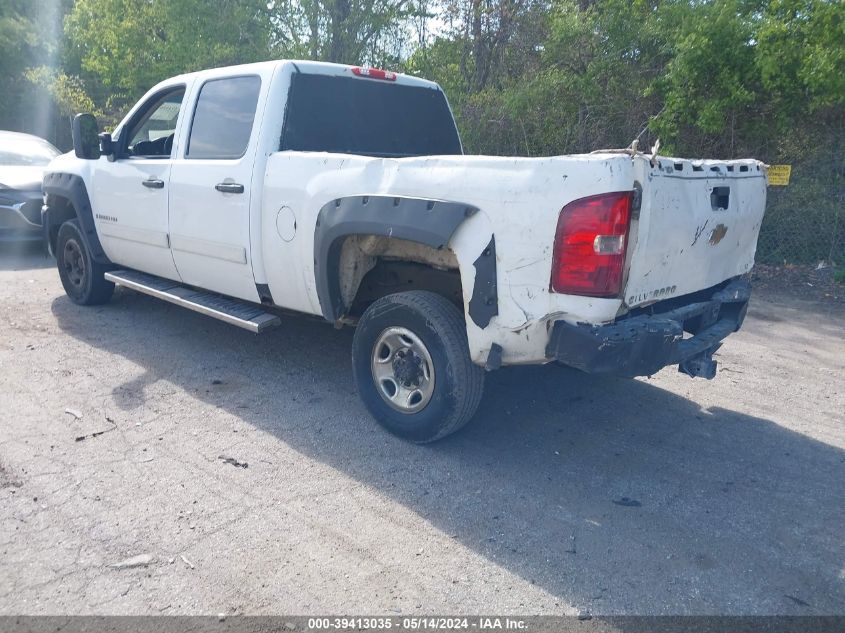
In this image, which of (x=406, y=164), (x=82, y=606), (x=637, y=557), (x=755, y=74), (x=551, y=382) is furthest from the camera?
(x=755, y=74)

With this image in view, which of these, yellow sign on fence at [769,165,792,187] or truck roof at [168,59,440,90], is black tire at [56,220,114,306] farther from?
yellow sign on fence at [769,165,792,187]

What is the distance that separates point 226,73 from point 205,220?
1110 mm

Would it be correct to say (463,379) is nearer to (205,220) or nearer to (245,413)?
(245,413)

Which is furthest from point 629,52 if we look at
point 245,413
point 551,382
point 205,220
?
point 245,413

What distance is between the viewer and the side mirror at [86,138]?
240 inches

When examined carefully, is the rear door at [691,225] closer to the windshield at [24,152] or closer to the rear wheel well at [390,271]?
the rear wheel well at [390,271]

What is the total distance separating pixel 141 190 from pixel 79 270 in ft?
5.77

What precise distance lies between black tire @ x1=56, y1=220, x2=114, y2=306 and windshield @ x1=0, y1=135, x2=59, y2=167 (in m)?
4.64

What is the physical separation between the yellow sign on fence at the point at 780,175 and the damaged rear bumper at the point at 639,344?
18.1ft

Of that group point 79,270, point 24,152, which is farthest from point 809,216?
point 24,152

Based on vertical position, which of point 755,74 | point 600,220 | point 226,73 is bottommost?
point 600,220

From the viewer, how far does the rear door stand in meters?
3.37

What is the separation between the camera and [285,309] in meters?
4.88

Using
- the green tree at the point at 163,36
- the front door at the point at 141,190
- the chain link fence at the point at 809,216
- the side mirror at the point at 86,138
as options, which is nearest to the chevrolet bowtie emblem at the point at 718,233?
the front door at the point at 141,190
